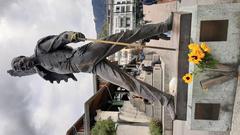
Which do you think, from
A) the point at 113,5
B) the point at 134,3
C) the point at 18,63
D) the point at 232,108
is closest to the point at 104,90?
the point at 18,63

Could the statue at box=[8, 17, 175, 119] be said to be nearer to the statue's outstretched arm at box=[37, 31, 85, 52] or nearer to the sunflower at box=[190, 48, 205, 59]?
the statue's outstretched arm at box=[37, 31, 85, 52]

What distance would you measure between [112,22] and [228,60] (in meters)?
54.4

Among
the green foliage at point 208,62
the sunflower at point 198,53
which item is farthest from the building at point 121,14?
the sunflower at point 198,53

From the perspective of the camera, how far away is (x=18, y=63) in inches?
348

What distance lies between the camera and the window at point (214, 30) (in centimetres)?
730

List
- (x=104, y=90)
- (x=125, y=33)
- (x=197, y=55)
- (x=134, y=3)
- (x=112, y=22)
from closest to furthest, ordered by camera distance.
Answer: (x=197, y=55), (x=125, y=33), (x=104, y=90), (x=134, y=3), (x=112, y=22)

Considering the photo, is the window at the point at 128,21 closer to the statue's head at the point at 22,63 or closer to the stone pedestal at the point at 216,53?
the statue's head at the point at 22,63

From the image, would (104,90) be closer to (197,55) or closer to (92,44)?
(92,44)

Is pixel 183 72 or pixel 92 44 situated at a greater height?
pixel 92 44

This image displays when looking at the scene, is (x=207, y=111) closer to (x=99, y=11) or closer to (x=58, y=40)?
(x=58, y=40)

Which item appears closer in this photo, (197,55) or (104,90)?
(197,55)

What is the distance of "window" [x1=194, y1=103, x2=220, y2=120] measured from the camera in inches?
306

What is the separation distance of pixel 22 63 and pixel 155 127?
28.4 feet

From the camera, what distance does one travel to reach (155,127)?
1592 centimetres
